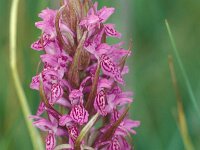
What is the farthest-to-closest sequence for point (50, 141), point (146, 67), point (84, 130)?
1. point (146, 67)
2. point (50, 141)
3. point (84, 130)

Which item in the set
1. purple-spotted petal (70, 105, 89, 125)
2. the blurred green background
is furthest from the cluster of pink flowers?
the blurred green background

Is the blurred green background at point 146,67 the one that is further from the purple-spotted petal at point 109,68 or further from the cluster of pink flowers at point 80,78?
the purple-spotted petal at point 109,68

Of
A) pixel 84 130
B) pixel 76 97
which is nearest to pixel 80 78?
pixel 76 97

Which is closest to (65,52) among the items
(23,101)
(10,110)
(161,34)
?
(23,101)

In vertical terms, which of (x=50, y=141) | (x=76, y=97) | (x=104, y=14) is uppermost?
(x=104, y=14)

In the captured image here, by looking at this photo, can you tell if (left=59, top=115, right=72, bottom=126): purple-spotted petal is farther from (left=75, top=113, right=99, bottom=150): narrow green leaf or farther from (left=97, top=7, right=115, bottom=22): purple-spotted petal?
(left=97, top=7, right=115, bottom=22): purple-spotted petal

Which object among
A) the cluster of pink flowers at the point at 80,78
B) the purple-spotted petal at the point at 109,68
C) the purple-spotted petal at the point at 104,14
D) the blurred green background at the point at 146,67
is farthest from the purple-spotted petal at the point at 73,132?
the blurred green background at the point at 146,67

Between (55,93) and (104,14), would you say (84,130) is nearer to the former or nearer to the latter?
(55,93)

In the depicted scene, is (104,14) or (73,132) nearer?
(73,132)
